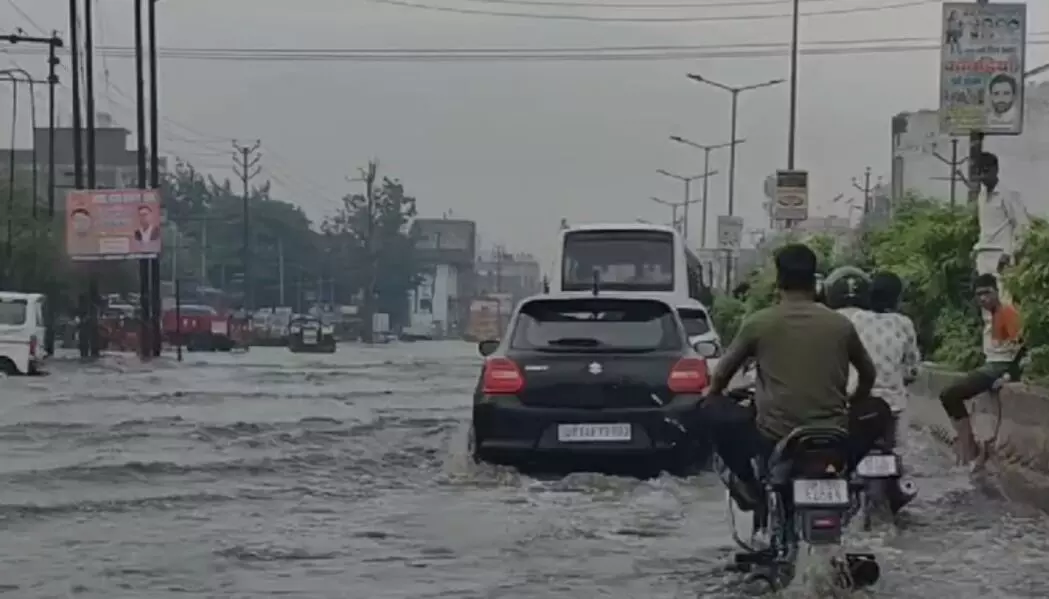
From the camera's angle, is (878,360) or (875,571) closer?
(875,571)

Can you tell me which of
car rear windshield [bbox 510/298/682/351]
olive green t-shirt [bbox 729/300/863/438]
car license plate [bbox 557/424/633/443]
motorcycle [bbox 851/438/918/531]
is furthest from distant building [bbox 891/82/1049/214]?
olive green t-shirt [bbox 729/300/863/438]

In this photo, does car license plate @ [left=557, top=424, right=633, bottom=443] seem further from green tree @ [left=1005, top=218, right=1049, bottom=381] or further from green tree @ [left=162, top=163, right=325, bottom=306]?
green tree @ [left=162, top=163, right=325, bottom=306]

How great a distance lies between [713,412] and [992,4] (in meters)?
10.1

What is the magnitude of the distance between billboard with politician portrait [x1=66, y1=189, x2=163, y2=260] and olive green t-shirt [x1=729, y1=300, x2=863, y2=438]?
163 feet

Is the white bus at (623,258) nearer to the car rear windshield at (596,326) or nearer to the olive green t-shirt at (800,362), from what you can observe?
the car rear windshield at (596,326)

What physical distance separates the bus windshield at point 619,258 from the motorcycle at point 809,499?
20.5 meters

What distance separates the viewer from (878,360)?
11.1 meters

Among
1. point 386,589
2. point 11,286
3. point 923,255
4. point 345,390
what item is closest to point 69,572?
point 386,589

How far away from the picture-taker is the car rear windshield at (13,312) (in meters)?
39.3

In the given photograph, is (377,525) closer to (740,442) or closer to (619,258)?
(740,442)

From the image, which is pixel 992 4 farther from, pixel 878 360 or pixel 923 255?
pixel 878 360

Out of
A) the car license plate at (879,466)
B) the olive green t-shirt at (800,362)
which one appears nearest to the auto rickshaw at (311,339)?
the car license plate at (879,466)

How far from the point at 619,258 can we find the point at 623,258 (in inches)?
3.4

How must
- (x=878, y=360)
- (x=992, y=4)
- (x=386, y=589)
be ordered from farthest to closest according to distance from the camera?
(x=992, y=4)
(x=878, y=360)
(x=386, y=589)
